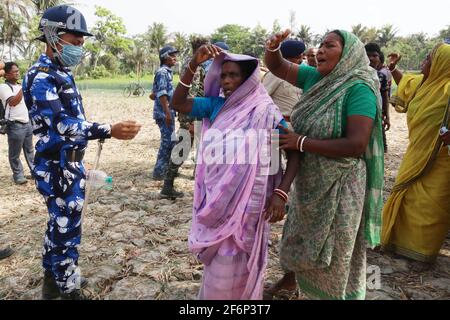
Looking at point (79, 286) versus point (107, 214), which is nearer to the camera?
point (79, 286)

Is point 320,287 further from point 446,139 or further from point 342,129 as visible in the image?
point 446,139

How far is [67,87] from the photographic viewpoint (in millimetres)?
2320

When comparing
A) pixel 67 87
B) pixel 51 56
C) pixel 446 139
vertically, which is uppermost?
pixel 51 56

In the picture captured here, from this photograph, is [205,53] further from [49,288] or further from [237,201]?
[49,288]

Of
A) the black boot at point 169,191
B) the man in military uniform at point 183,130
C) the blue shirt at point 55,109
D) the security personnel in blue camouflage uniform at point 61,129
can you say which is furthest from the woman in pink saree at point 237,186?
the black boot at point 169,191

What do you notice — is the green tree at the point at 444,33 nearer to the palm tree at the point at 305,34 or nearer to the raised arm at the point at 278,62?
the palm tree at the point at 305,34

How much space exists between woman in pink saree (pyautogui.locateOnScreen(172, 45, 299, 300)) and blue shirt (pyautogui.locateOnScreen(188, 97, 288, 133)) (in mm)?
53

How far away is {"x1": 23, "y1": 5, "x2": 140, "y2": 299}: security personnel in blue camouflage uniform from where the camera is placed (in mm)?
2250

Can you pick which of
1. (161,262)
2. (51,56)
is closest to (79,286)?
(161,262)

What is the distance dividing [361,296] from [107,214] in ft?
10.6

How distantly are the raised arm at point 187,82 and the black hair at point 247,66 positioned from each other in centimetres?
12

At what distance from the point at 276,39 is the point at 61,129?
1.56 m

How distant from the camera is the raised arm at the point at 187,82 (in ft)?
6.94

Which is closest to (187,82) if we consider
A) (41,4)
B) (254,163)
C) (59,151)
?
(254,163)
